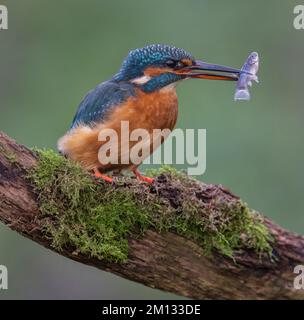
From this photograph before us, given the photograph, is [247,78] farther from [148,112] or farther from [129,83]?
[129,83]

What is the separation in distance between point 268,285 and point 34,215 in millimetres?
1342

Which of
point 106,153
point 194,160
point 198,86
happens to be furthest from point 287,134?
point 106,153

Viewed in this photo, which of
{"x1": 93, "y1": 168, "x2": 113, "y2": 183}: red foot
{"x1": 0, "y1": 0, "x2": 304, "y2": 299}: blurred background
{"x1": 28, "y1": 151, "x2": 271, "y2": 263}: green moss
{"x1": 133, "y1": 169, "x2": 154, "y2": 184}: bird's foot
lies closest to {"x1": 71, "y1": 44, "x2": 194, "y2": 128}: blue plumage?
{"x1": 93, "y1": 168, "x2": 113, "y2": 183}: red foot

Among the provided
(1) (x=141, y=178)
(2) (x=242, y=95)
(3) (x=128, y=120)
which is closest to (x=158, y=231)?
(1) (x=141, y=178)

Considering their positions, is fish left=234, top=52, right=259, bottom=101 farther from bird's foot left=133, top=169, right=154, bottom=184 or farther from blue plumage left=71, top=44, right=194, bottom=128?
bird's foot left=133, top=169, right=154, bottom=184

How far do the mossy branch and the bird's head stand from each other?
850mm

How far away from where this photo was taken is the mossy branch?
4.27m

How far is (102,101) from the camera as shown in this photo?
5.06 metres

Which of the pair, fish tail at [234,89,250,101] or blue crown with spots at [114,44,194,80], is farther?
blue crown with spots at [114,44,194,80]

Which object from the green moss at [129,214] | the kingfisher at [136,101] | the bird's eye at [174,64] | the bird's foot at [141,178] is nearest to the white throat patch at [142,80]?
the kingfisher at [136,101]

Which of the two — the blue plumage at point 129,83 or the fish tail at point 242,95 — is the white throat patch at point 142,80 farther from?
the fish tail at point 242,95

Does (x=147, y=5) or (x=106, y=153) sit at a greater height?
(x=147, y=5)

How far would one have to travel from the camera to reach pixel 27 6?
8.61 m
